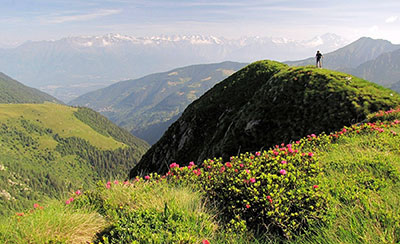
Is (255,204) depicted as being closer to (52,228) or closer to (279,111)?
(52,228)

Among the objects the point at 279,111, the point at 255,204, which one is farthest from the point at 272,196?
the point at 279,111

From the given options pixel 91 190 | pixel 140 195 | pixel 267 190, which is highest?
pixel 267 190

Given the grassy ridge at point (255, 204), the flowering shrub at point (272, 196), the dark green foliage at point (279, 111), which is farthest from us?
the dark green foliage at point (279, 111)

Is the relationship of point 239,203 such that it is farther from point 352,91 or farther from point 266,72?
point 266,72

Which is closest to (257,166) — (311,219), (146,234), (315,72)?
(311,219)

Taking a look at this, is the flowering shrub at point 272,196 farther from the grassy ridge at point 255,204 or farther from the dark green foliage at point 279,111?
the dark green foliage at point 279,111

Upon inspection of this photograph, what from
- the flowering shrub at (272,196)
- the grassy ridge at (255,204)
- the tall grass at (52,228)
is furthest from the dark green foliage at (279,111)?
the tall grass at (52,228)

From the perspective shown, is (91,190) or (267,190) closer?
(267,190)

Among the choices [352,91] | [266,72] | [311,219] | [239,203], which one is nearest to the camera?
[311,219]

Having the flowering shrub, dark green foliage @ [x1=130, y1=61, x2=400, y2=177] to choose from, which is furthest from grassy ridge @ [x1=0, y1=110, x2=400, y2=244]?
dark green foliage @ [x1=130, y1=61, x2=400, y2=177]

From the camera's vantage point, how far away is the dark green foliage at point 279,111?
20969mm

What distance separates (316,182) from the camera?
5840 millimetres

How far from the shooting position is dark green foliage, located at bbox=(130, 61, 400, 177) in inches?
826

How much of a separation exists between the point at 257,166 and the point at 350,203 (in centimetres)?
243
